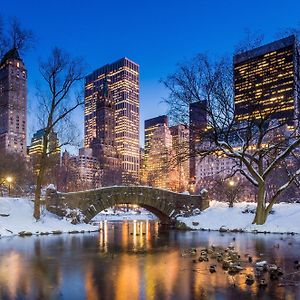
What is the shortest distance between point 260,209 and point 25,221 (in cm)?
1811

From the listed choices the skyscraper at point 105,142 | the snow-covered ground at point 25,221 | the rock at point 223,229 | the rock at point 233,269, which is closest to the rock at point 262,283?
the rock at point 233,269

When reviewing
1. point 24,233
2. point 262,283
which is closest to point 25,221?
point 24,233

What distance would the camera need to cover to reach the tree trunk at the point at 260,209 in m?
32.4

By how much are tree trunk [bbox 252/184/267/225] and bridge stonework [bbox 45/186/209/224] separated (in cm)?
911

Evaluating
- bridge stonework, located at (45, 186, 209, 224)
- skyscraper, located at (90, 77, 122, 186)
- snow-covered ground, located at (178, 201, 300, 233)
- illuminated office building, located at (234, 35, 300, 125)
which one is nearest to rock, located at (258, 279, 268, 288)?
illuminated office building, located at (234, 35, 300, 125)

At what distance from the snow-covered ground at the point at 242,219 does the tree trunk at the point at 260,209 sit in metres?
0.44

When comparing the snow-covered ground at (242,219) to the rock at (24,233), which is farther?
the snow-covered ground at (242,219)

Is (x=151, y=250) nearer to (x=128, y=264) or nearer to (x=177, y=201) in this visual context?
(x=128, y=264)

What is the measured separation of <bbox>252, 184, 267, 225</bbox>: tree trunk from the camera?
3244cm

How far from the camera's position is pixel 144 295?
10133 millimetres

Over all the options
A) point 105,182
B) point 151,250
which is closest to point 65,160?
point 105,182

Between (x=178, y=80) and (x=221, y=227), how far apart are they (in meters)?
12.5

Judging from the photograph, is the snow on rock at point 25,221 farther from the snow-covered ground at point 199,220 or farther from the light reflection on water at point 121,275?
the light reflection on water at point 121,275

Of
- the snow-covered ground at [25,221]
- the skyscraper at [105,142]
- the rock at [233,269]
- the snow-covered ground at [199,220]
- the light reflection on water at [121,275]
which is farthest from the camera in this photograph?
the skyscraper at [105,142]
